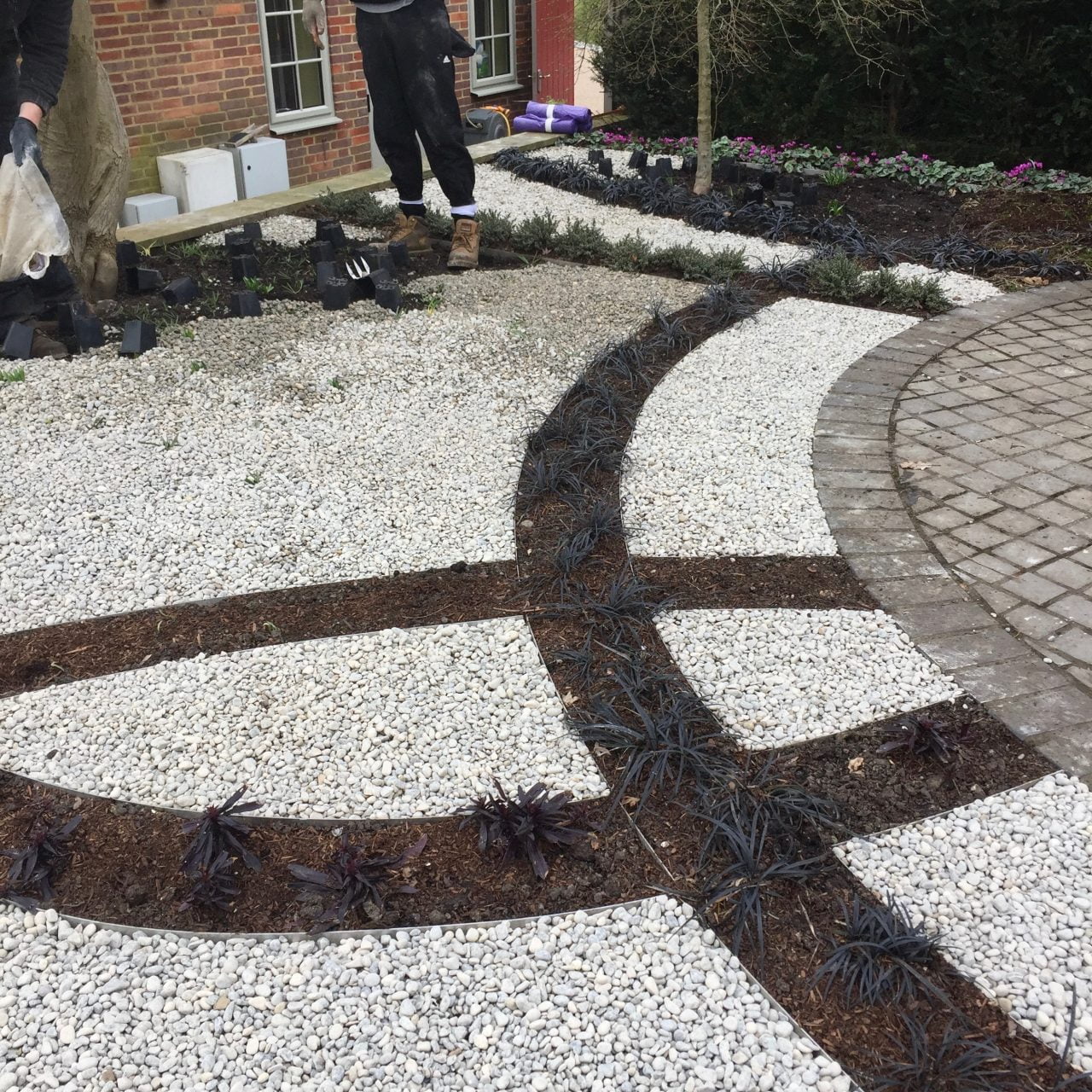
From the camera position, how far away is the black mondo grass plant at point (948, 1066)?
1.81 metres

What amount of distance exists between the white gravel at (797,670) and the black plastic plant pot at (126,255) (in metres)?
4.30

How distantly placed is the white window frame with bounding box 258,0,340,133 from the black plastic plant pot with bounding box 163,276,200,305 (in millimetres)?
3660

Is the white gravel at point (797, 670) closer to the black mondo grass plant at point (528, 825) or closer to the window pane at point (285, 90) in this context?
the black mondo grass plant at point (528, 825)

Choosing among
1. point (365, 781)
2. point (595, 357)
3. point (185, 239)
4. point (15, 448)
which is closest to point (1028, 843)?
point (365, 781)

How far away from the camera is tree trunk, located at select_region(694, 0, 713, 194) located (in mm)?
7594

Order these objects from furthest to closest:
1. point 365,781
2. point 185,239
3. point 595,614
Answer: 1. point 185,239
2. point 595,614
3. point 365,781

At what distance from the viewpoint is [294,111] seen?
8.95 m

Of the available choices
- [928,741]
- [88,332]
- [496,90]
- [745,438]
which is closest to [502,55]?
[496,90]

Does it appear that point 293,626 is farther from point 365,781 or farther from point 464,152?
point 464,152

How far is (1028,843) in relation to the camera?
2.30m

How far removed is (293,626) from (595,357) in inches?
95.9

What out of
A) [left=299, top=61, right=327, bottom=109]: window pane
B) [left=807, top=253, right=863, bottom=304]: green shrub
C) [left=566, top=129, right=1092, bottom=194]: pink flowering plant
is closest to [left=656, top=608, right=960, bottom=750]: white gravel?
[left=807, top=253, right=863, bottom=304]: green shrub

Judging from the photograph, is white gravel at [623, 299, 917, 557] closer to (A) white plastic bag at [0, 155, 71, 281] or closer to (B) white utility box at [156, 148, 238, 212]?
(A) white plastic bag at [0, 155, 71, 281]

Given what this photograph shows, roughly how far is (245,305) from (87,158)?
Answer: 1159 mm
